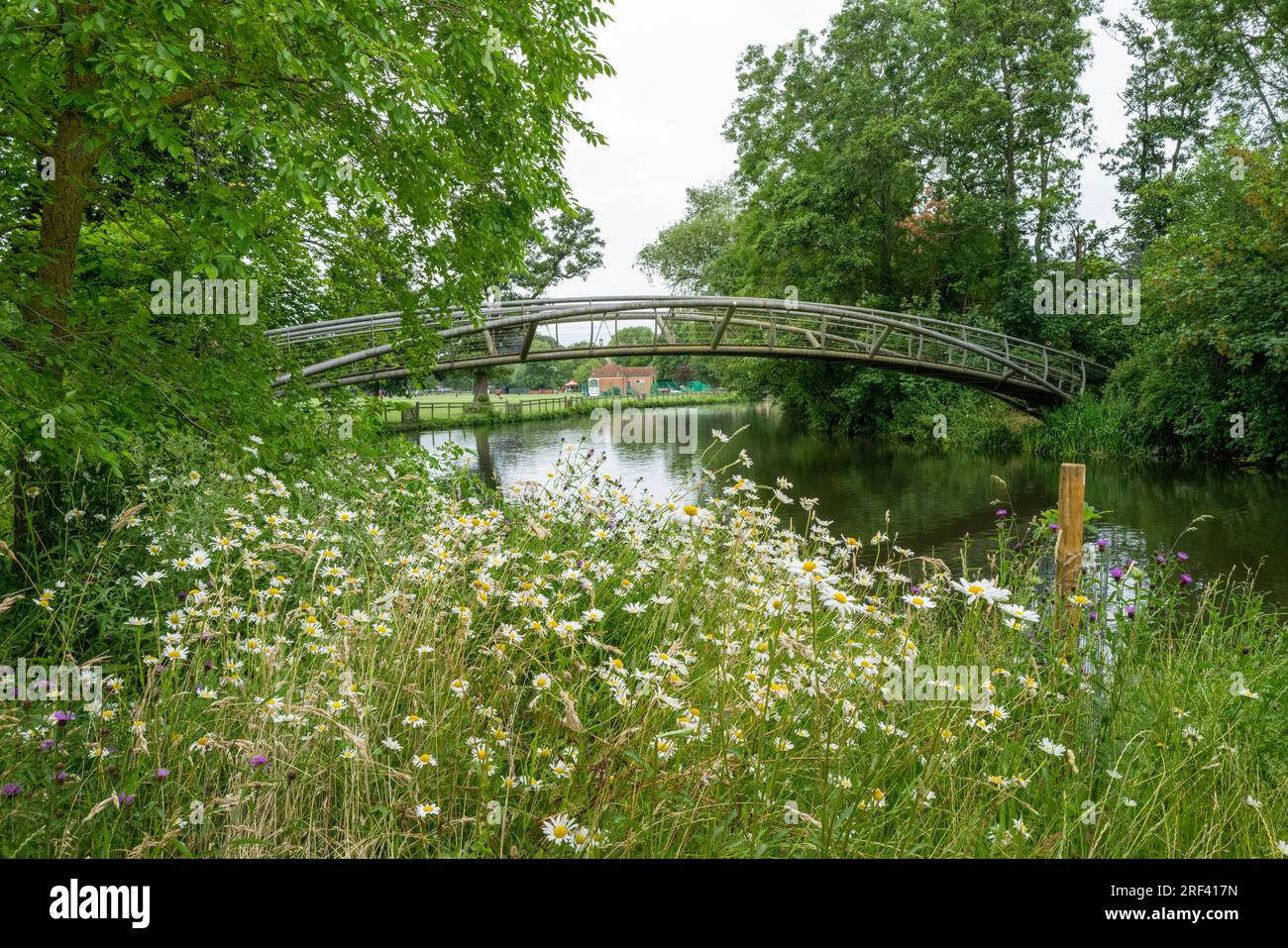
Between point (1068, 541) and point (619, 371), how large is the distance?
6024cm

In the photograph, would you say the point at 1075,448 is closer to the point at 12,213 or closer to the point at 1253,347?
the point at 1253,347

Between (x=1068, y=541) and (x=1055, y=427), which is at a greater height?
(x=1055, y=427)

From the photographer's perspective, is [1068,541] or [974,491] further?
[974,491]

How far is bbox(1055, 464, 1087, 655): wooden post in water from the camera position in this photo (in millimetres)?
3919

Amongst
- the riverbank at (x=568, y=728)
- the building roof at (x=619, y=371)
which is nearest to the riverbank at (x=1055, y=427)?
the riverbank at (x=568, y=728)

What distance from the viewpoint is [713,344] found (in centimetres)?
1870

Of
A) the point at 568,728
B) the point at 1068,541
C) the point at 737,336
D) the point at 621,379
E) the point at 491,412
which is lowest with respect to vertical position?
the point at 568,728

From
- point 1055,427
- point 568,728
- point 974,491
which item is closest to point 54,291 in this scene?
point 568,728

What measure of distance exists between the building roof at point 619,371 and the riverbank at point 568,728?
57.0 meters

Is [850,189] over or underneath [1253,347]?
over

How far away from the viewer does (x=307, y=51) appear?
410 centimetres

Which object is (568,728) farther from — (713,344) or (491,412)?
(491,412)
